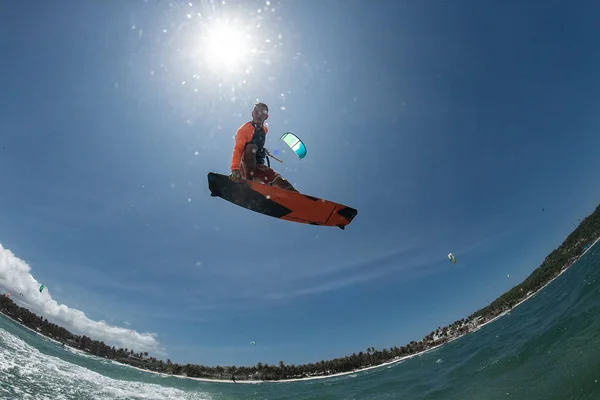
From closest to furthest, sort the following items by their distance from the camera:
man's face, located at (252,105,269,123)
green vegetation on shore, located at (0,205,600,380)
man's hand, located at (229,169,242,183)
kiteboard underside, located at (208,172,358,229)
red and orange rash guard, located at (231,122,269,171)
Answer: man's hand, located at (229,169,242,183) < red and orange rash guard, located at (231,122,269,171) < man's face, located at (252,105,269,123) < kiteboard underside, located at (208,172,358,229) < green vegetation on shore, located at (0,205,600,380)

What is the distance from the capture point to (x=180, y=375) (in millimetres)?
105938

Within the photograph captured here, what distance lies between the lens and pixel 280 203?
11172 mm

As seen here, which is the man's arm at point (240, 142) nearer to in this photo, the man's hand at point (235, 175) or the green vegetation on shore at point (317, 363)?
the man's hand at point (235, 175)

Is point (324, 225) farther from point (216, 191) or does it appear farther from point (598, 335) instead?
point (598, 335)

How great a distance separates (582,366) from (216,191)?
14.2 metres

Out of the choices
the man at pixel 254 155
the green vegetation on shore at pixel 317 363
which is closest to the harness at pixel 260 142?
the man at pixel 254 155

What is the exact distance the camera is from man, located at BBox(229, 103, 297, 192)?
32.6 ft

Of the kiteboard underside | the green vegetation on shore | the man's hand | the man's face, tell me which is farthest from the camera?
the green vegetation on shore

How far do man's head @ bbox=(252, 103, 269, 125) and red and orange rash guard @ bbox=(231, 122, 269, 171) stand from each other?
0.52 metres

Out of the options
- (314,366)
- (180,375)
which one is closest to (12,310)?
(180,375)

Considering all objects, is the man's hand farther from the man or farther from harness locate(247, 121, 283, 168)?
harness locate(247, 121, 283, 168)

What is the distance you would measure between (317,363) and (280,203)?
111568 mm

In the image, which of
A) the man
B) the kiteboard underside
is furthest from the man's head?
the kiteboard underside

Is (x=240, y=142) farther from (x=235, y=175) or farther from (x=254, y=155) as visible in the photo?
(x=235, y=175)
